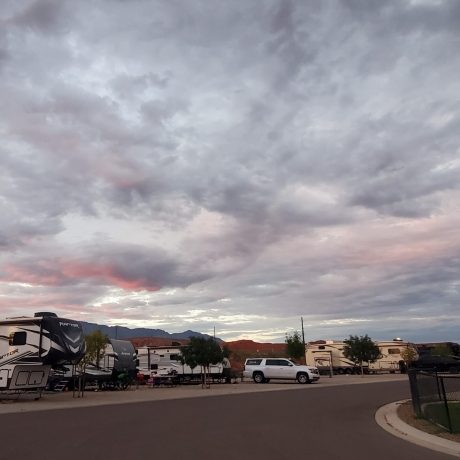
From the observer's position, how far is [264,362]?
137 feet

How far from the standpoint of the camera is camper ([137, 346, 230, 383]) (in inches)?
1689

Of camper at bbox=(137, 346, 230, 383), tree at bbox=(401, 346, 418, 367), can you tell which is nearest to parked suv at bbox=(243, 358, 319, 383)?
camper at bbox=(137, 346, 230, 383)

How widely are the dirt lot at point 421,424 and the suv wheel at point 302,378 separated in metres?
21.0

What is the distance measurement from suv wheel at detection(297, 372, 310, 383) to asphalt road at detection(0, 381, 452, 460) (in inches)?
750

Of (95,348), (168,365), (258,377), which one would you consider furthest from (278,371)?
(95,348)

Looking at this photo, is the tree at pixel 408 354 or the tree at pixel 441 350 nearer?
the tree at pixel 441 350

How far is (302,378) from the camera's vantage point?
39.5 m

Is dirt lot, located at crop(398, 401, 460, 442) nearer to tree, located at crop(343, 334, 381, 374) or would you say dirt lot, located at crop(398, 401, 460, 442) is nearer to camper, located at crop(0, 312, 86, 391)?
camper, located at crop(0, 312, 86, 391)

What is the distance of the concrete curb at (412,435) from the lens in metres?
10.6

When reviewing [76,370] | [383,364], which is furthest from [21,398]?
[383,364]

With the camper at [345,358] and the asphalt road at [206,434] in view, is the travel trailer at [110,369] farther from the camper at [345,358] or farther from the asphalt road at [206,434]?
the camper at [345,358]

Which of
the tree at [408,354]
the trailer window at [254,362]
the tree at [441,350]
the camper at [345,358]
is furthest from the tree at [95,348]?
the tree at [408,354]

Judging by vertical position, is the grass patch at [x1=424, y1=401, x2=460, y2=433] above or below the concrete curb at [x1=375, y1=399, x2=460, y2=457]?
above

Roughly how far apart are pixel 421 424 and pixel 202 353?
25242 millimetres
